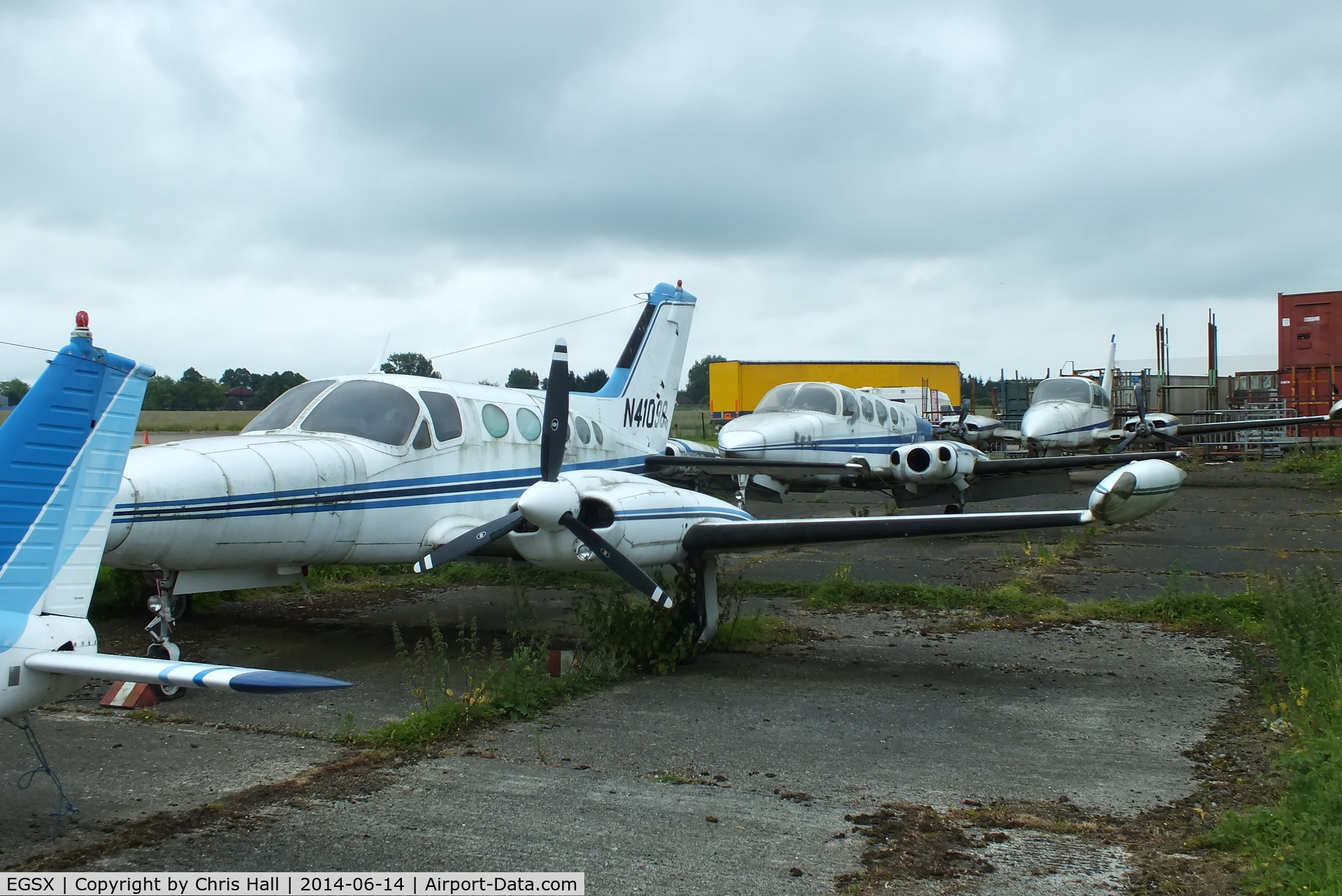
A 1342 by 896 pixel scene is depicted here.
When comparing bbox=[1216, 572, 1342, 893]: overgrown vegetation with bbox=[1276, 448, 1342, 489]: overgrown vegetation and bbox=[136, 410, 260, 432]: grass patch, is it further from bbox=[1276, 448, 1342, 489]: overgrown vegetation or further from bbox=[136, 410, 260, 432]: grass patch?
bbox=[136, 410, 260, 432]: grass patch

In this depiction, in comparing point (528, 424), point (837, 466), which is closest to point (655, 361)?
point (837, 466)

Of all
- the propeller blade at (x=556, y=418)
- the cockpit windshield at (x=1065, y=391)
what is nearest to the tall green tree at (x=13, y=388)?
the propeller blade at (x=556, y=418)

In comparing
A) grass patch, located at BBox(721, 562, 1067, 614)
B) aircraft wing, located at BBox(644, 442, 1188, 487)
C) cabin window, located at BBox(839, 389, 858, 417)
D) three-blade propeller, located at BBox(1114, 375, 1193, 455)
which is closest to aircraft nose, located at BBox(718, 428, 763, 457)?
aircraft wing, located at BBox(644, 442, 1188, 487)

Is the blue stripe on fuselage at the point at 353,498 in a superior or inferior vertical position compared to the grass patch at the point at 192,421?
inferior

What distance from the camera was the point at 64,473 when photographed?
177 inches

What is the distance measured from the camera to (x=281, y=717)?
6.95 m

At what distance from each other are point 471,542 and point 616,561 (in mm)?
1185

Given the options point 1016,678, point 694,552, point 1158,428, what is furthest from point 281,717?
point 1158,428

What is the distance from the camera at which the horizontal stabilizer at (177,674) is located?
3557 mm

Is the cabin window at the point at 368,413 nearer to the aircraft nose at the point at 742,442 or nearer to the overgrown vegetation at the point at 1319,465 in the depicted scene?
the aircraft nose at the point at 742,442

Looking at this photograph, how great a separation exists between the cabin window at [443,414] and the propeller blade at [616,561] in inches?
79.3

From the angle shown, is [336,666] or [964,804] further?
[336,666]

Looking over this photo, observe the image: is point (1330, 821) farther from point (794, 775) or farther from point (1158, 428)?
point (1158, 428)

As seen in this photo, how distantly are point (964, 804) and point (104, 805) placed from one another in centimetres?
433
